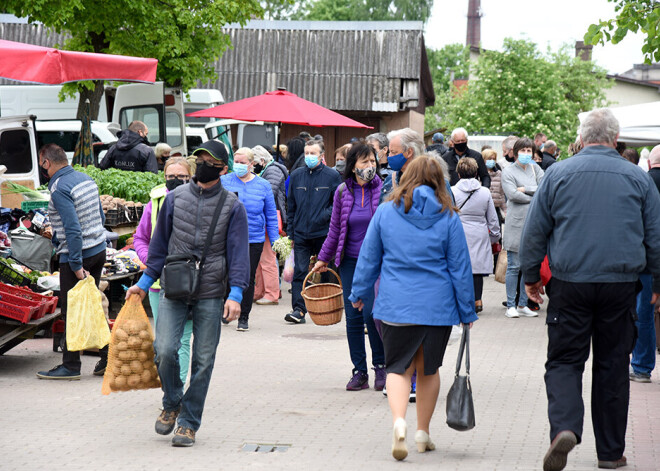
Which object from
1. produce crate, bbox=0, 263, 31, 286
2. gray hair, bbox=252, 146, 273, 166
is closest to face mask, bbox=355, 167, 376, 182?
produce crate, bbox=0, 263, 31, 286

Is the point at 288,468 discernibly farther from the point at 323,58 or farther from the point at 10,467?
the point at 323,58

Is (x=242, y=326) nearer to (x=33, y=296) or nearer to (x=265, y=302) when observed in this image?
(x=265, y=302)

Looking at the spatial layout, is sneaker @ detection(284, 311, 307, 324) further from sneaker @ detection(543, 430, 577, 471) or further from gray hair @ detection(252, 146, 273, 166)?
sneaker @ detection(543, 430, 577, 471)

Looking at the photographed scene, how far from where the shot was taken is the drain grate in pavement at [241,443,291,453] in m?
6.28

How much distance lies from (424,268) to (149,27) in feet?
54.8

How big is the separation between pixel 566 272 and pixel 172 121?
16821 mm

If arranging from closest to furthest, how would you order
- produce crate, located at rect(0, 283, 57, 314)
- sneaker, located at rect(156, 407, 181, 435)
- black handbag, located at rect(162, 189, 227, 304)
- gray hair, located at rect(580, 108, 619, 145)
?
1. gray hair, located at rect(580, 108, 619, 145)
2. black handbag, located at rect(162, 189, 227, 304)
3. sneaker, located at rect(156, 407, 181, 435)
4. produce crate, located at rect(0, 283, 57, 314)

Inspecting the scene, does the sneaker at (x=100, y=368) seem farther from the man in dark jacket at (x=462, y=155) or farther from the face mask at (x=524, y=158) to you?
the man in dark jacket at (x=462, y=155)

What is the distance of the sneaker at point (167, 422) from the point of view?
647 cm

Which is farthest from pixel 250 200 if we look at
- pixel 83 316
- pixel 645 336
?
pixel 645 336

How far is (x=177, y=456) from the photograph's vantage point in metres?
6.07

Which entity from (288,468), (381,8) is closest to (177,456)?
(288,468)

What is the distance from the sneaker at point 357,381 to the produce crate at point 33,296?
115 inches

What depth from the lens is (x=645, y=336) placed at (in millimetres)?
8742
